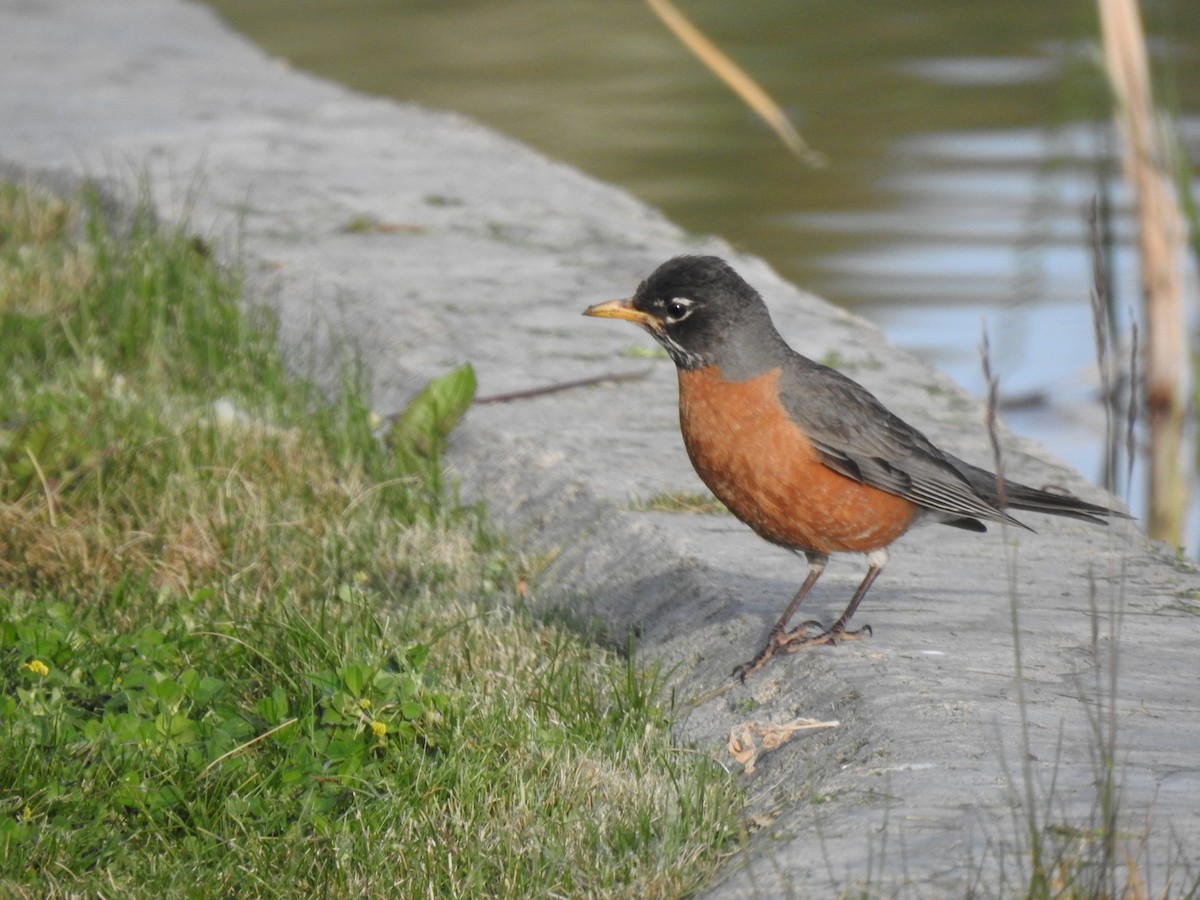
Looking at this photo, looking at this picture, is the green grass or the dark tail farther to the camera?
the dark tail

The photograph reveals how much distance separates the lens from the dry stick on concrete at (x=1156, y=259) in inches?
199

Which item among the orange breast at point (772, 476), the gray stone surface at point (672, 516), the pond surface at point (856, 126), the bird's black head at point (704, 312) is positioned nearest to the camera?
the gray stone surface at point (672, 516)

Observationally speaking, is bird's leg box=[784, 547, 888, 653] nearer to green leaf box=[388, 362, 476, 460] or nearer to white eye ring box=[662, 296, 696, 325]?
white eye ring box=[662, 296, 696, 325]

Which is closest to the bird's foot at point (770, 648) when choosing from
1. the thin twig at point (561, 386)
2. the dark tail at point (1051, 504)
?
the dark tail at point (1051, 504)

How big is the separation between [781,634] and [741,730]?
0.35m

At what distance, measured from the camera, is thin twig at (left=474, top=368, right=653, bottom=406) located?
5.33m

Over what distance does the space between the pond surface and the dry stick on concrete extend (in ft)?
0.55

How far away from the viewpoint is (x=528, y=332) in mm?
5930

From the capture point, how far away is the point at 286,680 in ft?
12.2

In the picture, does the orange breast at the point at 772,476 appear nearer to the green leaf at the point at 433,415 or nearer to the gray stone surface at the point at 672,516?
the gray stone surface at the point at 672,516

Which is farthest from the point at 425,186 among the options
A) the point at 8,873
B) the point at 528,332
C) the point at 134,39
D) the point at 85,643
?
the point at 8,873

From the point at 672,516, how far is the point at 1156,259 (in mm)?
2166

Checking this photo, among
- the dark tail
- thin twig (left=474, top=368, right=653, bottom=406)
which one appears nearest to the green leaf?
thin twig (left=474, top=368, right=653, bottom=406)

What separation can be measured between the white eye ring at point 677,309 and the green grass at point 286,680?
0.75 metres
